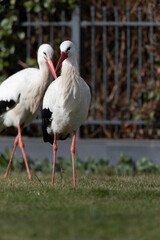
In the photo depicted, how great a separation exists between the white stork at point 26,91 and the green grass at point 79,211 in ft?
3.57

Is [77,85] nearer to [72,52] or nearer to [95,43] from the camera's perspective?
[72,52]

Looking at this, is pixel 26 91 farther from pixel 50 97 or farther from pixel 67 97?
pixel 67 97

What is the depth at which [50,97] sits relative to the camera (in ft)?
22.4

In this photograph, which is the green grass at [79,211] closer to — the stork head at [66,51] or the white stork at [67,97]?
the white stork at [67,97]

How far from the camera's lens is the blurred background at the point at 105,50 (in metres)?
9.85

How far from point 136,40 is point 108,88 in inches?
35.3

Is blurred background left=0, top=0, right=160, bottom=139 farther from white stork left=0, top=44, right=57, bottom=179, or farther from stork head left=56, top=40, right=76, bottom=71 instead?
stork head left=56, top=40, right=76, bottom=71

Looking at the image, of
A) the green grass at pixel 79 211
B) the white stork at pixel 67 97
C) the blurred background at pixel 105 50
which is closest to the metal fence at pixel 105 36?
the blurred background at pixel 105 50

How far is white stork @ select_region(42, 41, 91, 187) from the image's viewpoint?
662cm

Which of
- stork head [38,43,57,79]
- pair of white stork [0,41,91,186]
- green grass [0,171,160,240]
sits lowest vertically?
green grass [0,171,160,240]

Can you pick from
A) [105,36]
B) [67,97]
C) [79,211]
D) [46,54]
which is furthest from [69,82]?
[105,36]

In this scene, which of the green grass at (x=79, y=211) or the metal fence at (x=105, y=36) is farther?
the metal fence at (x=105, y=36)

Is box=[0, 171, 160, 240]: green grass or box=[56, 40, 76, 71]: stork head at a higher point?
box=[56, 40, 76, 71]: stork head

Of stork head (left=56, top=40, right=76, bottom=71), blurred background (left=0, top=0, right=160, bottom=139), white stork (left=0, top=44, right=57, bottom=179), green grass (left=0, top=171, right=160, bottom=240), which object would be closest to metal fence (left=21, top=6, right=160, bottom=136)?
blurred background (left=0, top=0, right=160, bottom=139)
